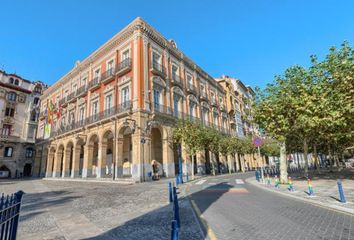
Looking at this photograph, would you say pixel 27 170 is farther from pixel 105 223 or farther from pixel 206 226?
pixel 206 226

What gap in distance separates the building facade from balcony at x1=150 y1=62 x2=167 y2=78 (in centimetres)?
3300

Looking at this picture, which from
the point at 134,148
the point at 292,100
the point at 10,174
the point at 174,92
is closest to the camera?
the point at 292,100

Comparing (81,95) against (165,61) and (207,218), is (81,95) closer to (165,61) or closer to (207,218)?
(165,61)

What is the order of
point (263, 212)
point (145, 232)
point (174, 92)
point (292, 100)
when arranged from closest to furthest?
point (145, 232) < point (263, 212) < point (292, 100) < point (174, 92)

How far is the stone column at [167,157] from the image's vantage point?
22.5 meters

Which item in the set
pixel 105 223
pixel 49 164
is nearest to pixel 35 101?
pixel 49 164

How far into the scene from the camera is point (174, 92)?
26.6 m

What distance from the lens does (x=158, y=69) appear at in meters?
24.9

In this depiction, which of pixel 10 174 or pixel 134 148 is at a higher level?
pixel 134 148

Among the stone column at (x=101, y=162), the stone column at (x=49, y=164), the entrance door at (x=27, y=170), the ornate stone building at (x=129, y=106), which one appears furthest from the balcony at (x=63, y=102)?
the entrance door at (x=27, y=170)

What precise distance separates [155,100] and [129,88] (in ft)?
10.2

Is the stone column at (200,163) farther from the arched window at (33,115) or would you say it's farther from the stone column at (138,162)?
the arched window at (33,115)

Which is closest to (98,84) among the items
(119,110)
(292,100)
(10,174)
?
(119,110)

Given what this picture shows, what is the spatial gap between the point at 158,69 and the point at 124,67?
401 centimetres
